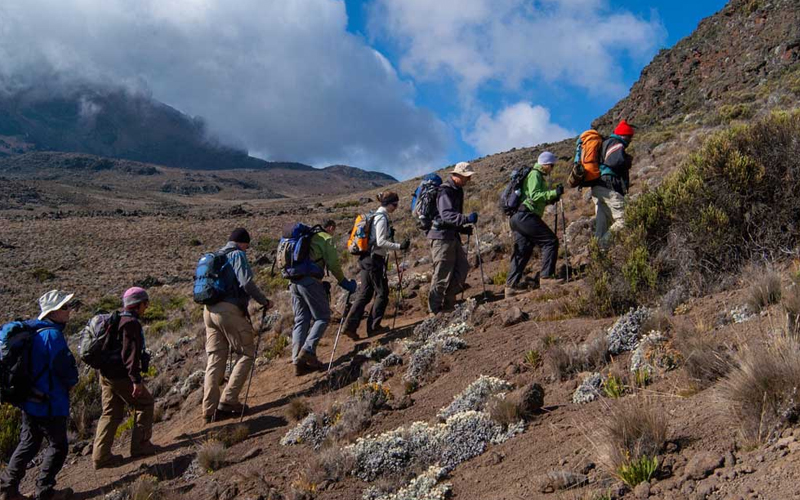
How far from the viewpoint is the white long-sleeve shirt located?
25.2ft

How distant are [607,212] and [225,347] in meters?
5.56

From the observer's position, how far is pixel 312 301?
721 centimetres

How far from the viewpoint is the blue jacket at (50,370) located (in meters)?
5.26

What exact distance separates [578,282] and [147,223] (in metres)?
33.6

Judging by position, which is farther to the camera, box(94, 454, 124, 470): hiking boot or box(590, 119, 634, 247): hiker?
box(590, 119, 634, 247): hiker

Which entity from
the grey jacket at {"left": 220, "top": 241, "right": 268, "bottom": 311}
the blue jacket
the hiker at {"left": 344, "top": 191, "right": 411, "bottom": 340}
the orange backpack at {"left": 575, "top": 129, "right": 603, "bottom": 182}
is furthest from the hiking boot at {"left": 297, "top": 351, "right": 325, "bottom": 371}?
the orange backpack at {"left": 575, "top": 129, "right": 603, "bottom": 182}

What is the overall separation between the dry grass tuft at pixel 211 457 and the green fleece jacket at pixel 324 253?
2633mm

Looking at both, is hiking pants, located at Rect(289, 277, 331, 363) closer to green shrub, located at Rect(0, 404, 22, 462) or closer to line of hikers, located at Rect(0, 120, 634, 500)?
line of hikers, located at Rect(0, 120, 634, 500)

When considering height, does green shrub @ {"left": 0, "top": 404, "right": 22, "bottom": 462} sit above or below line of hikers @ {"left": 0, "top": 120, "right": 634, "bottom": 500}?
below

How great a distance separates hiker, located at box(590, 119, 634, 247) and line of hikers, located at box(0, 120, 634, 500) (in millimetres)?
15

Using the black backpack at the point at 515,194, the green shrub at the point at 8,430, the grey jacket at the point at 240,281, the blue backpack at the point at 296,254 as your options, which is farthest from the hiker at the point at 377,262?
the green shrub at the point at 8,430

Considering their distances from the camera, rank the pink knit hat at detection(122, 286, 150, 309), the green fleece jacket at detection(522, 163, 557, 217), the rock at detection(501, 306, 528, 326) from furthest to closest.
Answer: the green fleece jacket at detection(522, 163, 557, 217) → the rock at detection(501, 306, 528, 326) → the pink knit hat at detection(122, 286, 150, 309)

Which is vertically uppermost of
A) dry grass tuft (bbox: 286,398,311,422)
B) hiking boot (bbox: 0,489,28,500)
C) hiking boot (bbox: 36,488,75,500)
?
dry grass tuft (bbox: 286,398,311,422)

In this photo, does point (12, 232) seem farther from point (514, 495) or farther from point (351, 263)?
point (514, 495)
